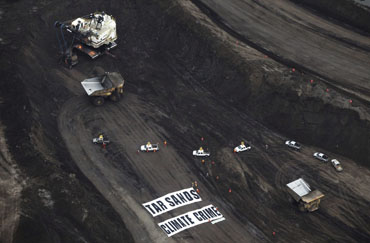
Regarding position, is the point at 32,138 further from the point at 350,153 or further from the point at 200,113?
the point at 350,153

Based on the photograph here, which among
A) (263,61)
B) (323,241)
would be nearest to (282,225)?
(323,241)

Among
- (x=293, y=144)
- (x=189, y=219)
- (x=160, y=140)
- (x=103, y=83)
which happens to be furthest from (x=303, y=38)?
(x=189, y=219)

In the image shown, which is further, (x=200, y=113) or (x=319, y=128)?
(x=200, y=113)

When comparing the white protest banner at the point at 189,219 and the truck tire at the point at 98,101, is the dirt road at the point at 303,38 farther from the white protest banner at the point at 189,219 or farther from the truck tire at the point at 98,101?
the white protest banner at the point at 189,219

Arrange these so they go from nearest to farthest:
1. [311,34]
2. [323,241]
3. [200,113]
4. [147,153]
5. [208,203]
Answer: [323,241] < [208,203] < [147,153] < [200,113] < [311,34]

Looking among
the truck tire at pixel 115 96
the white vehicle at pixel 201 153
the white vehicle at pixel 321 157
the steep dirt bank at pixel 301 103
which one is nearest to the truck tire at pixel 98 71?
the truck tire at pixel 115 96
